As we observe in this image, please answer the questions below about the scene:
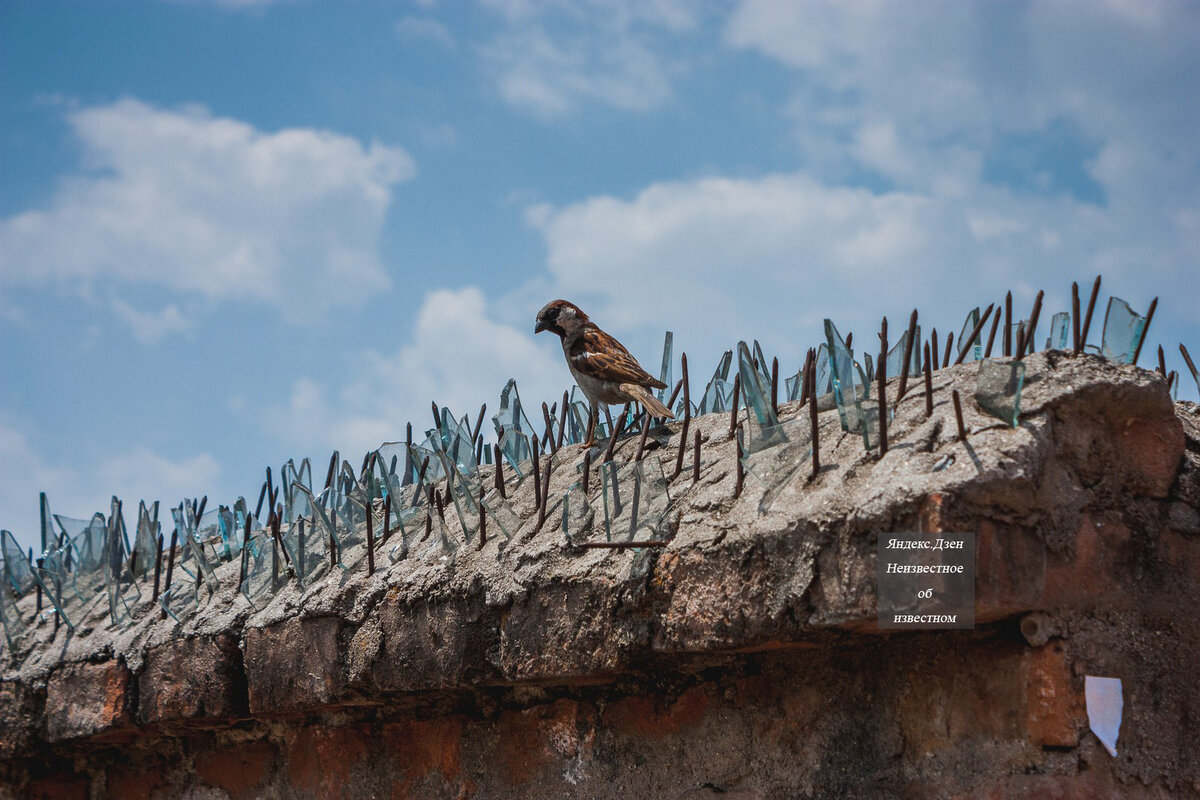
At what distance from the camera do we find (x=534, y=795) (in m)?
2.93

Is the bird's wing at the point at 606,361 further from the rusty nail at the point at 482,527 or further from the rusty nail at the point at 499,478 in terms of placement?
the rusty nail at the point at 482,527

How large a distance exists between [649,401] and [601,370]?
14.3 inches

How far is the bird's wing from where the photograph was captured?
380 centimetres

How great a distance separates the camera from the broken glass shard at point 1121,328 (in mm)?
2791

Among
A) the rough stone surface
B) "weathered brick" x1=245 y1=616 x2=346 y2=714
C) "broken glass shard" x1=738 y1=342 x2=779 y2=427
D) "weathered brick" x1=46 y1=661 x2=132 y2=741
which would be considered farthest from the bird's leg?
"weathered brick" x1=46 y1=661 x2=132 y2=741

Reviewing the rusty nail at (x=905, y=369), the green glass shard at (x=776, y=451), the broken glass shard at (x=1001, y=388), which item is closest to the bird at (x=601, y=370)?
the green glass shard at (x=776, y=451)

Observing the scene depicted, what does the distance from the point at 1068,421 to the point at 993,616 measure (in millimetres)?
457

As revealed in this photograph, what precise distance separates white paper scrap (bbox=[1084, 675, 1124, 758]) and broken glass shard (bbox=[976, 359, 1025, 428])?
1.81 feet

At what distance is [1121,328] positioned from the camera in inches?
110

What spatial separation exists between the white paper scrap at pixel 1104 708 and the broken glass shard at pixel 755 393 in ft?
2.96

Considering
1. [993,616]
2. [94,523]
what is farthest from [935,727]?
[94,523]

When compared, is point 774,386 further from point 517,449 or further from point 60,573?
point 60,573

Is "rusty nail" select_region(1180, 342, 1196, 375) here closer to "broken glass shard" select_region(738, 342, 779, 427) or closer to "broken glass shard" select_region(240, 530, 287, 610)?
"broken glass shard" select_region(738, 342, 779, 427)

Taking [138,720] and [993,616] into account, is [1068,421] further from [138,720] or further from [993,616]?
[138,720]
